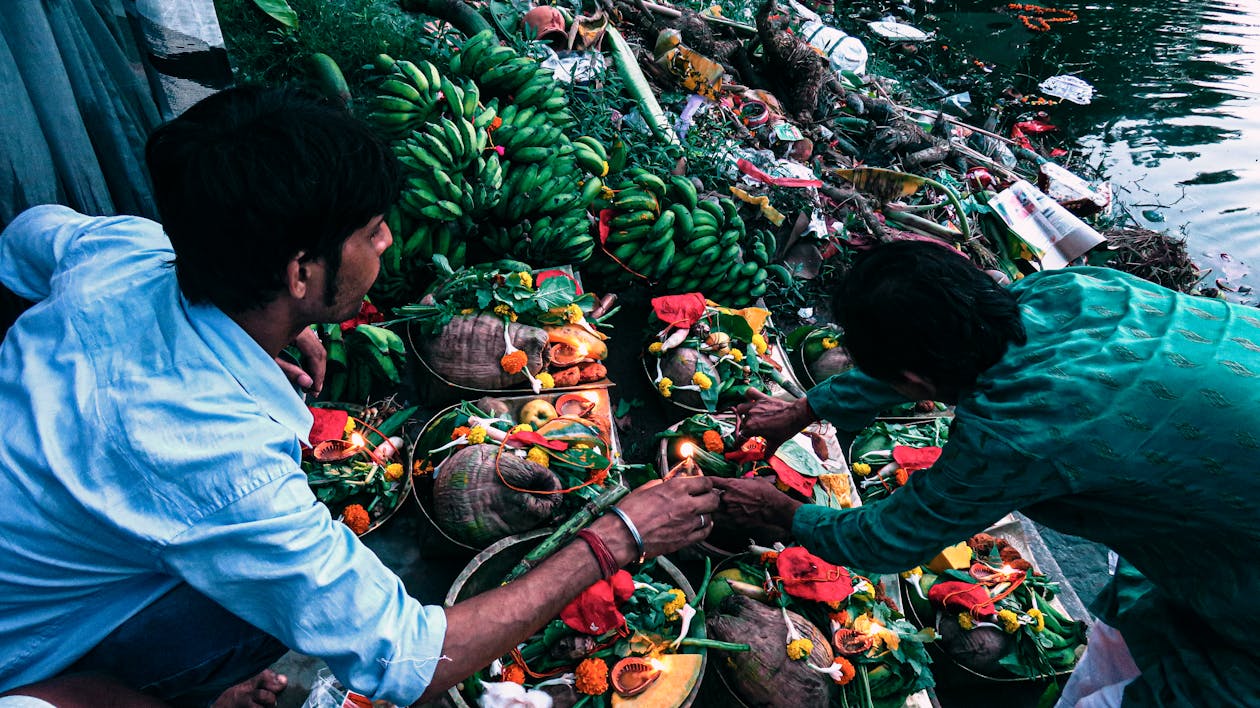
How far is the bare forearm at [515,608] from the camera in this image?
4.90 ft

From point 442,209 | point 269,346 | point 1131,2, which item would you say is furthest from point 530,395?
point 1131,2

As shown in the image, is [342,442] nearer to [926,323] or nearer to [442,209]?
[442,209]

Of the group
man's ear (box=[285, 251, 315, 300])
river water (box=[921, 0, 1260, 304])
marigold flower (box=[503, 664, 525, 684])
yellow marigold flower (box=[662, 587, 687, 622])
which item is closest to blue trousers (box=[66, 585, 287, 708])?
marigold flower (box=[503, 664, 525, 684])

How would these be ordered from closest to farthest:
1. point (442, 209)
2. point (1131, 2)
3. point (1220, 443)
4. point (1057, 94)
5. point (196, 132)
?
point (196, 132) < point (1220, 443) < point (442, 209) < point (1057, 94) < point (1131, 2)

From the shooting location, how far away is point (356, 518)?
2.46 metres

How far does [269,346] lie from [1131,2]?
1437cm

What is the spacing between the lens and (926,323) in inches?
64.4

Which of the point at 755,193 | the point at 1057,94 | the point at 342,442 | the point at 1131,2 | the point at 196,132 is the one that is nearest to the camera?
the point at 196,132

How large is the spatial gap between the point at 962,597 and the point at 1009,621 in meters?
0.17

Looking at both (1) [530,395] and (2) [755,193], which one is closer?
(1) [530,395]

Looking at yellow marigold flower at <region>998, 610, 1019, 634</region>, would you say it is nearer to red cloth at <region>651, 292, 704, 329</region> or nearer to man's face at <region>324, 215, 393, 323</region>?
red cloth at <region>651, 292, 704, 329</region>

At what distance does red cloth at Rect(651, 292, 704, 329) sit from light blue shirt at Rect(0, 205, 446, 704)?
2070 mm

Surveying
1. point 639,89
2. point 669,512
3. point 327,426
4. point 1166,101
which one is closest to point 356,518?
point 327,426

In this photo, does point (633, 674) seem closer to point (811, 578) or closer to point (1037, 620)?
point (811, 578)
